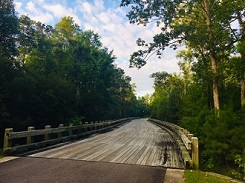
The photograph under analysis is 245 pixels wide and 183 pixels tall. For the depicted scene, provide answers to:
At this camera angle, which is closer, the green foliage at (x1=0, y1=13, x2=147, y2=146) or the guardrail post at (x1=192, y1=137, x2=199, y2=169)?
the guardrail post at (x1=192, y1=137, x2=199, y2=169)

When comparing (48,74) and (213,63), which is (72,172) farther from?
(48,74)

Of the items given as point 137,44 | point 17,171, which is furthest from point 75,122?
point 17,171

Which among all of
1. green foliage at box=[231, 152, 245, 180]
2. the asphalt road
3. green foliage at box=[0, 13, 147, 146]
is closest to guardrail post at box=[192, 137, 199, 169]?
the asphalt road

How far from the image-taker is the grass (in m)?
5.36

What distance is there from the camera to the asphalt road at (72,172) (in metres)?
5.03

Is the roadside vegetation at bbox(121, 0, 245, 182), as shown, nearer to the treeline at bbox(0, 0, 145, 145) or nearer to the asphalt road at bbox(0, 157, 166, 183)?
the asphalt road at bbox(0, 157, 166, 183)

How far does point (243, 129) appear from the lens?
8.35 metres

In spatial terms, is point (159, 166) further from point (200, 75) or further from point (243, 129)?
point (200, 75)

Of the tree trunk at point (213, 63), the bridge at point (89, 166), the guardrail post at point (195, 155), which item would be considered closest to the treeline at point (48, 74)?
the bridge at point (89, 166)

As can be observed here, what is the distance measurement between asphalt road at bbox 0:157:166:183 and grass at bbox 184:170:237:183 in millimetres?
616

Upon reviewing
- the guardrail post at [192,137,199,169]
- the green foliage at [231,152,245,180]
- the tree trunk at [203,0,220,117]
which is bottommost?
the green foliage at [231,152,245,180]

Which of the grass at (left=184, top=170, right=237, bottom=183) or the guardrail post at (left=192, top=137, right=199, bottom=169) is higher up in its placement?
the guardrail post at (left=192, top=137, right=199, bottom=169)

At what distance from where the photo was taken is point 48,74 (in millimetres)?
18656

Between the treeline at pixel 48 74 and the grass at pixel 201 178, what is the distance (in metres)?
9.93
